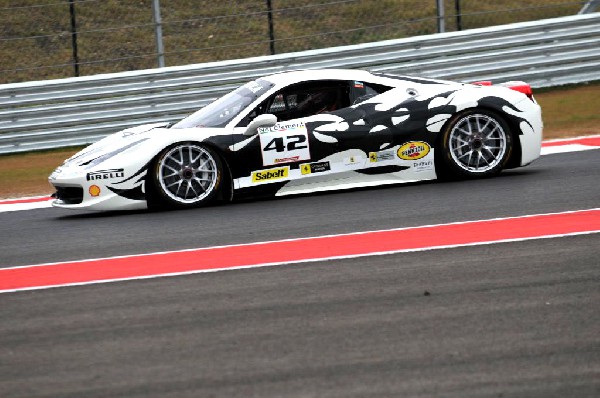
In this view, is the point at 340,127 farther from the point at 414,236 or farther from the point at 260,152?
the point at 414,236

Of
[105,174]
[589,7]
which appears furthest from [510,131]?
[589,7]

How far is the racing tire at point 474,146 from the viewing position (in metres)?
10.4

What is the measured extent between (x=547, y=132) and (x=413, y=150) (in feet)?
14.5

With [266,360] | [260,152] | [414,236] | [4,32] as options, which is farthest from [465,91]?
[4,32]

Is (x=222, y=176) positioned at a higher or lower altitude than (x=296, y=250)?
higher

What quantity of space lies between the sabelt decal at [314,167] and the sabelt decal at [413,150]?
69 cm

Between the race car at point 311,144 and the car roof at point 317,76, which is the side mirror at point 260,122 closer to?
the race car at point 311,144

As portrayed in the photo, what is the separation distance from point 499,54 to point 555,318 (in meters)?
11.2

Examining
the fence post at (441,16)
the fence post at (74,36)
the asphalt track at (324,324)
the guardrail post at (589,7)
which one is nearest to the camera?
the asphalt track at (324,324)

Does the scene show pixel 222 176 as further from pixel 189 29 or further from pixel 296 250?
pixel 189 29

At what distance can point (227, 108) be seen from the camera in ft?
34.5

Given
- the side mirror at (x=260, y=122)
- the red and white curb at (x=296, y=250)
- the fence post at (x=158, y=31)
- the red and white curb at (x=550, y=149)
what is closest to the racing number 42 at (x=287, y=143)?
the side mirror at (x=260, y=122)

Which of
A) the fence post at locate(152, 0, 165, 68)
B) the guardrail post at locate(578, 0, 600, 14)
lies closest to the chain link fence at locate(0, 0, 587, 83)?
the fence post at locate(152, 0, 165, 68)

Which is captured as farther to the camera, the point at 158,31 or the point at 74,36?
the point at 74,36
